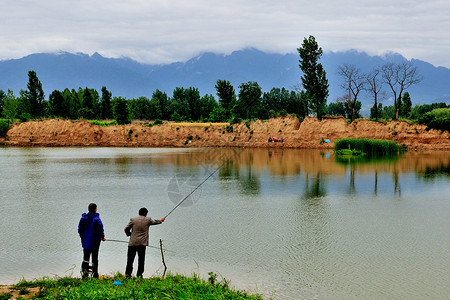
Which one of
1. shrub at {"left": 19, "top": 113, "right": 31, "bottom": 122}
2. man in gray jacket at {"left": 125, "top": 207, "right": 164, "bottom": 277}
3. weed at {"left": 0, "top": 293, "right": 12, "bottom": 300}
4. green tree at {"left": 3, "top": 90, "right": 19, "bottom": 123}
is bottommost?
weed at {"left": 0, "top": 293, "right": 12, "bottom": 300}

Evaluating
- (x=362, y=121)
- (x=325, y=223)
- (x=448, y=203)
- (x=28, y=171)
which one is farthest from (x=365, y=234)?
(x=362, y=121)

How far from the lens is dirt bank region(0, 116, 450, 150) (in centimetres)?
6650

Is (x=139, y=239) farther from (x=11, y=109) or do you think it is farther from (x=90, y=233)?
(x=11, y=109)

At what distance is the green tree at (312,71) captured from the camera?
70750 mm

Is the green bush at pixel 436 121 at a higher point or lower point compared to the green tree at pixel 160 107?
lower

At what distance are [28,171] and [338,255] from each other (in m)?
29.5

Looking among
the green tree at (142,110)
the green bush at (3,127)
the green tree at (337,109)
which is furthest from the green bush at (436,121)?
the green tree at (337,109)

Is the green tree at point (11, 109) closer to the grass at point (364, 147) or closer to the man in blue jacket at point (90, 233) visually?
the grass at point (364, 147)

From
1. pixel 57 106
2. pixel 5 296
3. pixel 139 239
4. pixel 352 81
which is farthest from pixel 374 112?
pixel 5 296

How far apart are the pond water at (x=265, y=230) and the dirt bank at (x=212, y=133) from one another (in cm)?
3654

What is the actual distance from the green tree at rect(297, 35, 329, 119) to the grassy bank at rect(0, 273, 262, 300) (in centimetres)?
6474

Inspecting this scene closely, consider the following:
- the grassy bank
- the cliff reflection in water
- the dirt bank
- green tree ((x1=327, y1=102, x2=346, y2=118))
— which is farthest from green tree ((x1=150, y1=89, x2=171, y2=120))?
the grassy bank

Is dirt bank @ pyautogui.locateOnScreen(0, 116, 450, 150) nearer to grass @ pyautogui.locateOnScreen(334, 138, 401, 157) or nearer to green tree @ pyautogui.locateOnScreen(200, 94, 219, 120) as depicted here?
grass @ pyautogui.locateOnScreen(334, 138, 401, 157)

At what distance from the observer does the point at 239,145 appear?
72.1m
